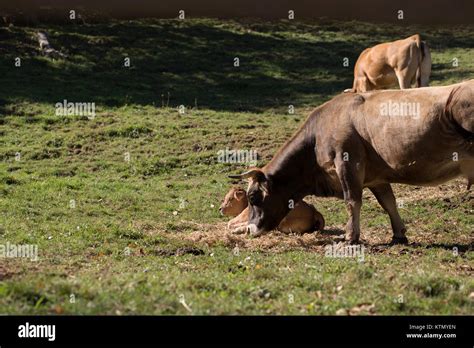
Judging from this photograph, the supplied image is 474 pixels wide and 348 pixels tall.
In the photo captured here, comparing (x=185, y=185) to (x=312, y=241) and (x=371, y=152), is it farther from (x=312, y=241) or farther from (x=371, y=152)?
(x=371, y=152)

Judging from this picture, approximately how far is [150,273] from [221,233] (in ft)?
11.4

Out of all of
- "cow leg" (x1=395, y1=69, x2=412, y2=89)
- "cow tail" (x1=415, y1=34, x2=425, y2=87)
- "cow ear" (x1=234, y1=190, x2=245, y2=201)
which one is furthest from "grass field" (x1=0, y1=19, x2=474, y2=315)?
"cow tail" (x1=415, y1=34, x2=425, y2=87)

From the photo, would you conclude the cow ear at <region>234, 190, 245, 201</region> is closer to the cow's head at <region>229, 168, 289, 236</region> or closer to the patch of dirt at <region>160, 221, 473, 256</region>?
the patch of dirt at <region>160, 221, 473, 256</region>

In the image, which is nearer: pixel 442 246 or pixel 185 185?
pixel 442 246

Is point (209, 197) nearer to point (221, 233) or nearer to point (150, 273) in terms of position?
point (221, 233)

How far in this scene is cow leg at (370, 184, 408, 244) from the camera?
11570 mm

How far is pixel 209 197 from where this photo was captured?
592 inches

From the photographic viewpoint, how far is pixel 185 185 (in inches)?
626

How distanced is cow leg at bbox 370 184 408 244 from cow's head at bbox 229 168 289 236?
1262 mm

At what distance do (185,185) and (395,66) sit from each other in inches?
305

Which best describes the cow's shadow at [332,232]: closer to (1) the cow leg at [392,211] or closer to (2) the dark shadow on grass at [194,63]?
(1) the cow leg at [392,211]

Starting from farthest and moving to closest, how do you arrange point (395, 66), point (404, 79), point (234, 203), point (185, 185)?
point (395, 66) < point (404, 79) < point (185, 185) < point (234, 203)

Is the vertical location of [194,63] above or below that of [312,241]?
above

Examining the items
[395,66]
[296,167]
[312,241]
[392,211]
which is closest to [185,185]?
[296,167]
